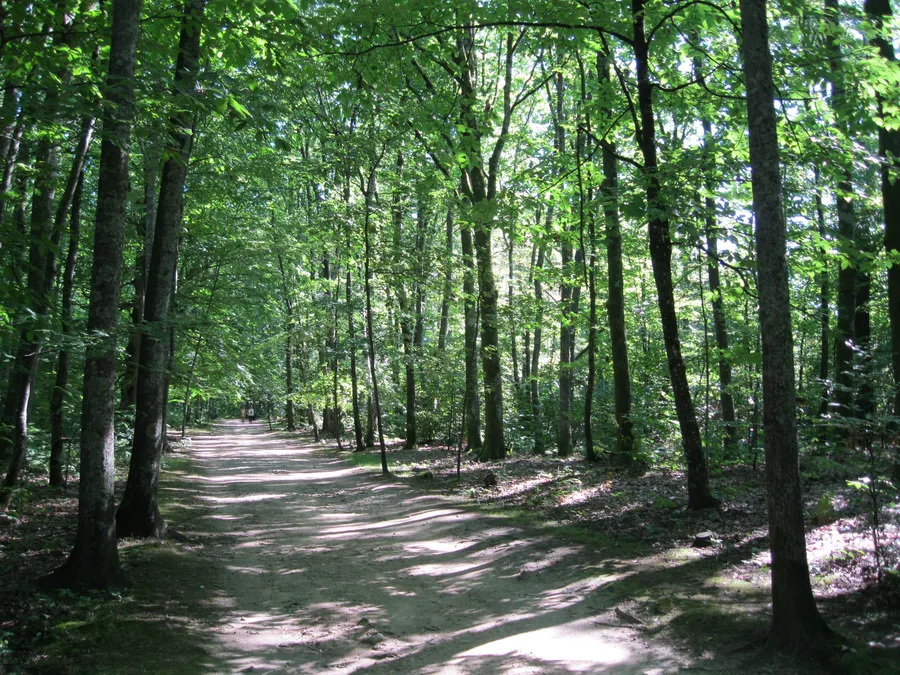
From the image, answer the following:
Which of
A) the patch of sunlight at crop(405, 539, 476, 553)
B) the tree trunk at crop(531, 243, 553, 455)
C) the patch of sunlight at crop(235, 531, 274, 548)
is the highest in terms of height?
the tree trunk at crop(531, 243, 553, 455)

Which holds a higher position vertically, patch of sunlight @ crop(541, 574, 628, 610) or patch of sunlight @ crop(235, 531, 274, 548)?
patch of sunlight @ crop(541, 574, 628, 610)

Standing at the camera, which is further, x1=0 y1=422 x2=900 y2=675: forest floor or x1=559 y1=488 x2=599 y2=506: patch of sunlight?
x1=559 y1=488 x2=599 y2=506: patch of sunlight

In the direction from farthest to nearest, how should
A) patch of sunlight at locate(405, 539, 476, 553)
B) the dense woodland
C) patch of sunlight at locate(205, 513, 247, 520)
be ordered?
patch of sunlight at locate(205, 513, 247, 520) < patch of sunlight at locate(405, 539, 476, 553) < the dense woodland

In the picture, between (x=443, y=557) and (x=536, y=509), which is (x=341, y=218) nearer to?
(x=536, y=509)

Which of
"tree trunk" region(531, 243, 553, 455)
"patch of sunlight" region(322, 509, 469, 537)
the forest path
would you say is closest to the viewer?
the forest path

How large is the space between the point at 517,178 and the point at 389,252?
20.9 ft

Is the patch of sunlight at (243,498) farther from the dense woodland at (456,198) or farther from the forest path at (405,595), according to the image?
the dense woodland at (456,198)

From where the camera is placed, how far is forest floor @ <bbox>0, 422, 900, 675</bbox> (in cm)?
476

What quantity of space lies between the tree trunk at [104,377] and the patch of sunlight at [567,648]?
385 centimetres

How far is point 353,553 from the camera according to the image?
8352mm

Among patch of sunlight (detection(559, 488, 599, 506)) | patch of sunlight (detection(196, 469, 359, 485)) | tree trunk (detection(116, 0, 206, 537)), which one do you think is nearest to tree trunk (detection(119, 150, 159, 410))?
tree trunk (detection(116, 0, 206, 537))

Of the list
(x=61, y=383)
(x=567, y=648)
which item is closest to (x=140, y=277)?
(x=61, y=383)

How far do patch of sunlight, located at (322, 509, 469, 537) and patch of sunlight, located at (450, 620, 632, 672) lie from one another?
490 cm

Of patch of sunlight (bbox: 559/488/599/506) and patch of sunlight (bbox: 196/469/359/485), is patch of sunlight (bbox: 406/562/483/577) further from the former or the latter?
patch of sunlight (bbox: 196/469/359/485)
